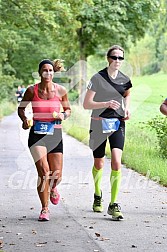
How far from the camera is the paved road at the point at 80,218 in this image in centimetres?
702

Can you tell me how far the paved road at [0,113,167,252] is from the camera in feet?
23.0

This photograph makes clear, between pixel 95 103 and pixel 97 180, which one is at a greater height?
pixel 95 103

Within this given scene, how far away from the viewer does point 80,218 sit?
28.2ft

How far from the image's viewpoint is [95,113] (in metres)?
8.98

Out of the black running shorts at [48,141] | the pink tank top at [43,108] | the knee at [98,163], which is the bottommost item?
the knee at [98,163]

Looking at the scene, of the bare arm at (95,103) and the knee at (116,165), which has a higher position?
the bare arm at (95,103)

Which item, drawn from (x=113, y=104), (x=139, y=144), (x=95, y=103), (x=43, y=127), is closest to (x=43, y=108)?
(x=43, y=127)

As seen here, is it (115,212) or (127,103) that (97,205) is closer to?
(115,212)

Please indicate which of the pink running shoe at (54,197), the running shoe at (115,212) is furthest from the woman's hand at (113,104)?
the pink running shoe at (54,197)

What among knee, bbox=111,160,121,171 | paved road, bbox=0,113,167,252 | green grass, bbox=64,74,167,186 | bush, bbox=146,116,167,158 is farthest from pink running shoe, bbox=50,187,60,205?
bush, bbox=146,116,167,158

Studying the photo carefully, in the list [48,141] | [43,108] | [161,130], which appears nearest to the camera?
[43,108]

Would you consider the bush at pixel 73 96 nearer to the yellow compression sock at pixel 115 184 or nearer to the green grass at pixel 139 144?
the green grass at pixel 139 144

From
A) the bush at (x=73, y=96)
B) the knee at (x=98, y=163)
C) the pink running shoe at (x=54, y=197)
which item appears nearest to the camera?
the pink running shoe at (x=54, y=197)

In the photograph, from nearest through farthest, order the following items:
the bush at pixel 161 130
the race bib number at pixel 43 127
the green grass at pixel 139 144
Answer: the race bib number at pixel 43 127, the green grass at pixel 139 144, the bush at pixel 161 130
